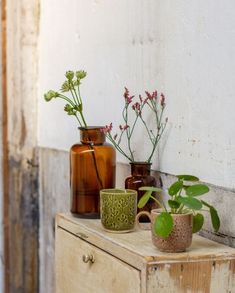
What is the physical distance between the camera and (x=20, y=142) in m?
2.35

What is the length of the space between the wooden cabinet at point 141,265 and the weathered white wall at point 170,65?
16 cm

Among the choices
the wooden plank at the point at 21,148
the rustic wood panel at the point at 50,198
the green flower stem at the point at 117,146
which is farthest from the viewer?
the wooden plank at the point at 21,148

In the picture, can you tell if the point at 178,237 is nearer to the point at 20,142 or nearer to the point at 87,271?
the point at 87,271

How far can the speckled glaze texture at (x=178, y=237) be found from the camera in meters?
1.18

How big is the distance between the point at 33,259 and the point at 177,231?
1289 millimetres

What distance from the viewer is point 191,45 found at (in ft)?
4.54

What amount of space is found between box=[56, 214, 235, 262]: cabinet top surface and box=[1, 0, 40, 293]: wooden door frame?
2.90 feet

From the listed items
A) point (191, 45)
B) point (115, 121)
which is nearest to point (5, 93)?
point (115, 121)

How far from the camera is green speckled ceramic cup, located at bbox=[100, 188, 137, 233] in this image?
1.34m

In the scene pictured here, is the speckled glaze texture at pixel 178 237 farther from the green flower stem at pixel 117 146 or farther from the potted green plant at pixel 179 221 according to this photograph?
the green flower stem at pixel 117 146

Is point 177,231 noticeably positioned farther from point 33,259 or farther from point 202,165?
point 33,259

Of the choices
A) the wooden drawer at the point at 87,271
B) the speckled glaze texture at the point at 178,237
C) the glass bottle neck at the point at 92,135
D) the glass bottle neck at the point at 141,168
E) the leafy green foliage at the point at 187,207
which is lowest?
the wooden drawer at the point at 87,271

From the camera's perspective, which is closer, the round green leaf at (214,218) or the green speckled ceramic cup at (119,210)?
the round green leaf at (214,218)

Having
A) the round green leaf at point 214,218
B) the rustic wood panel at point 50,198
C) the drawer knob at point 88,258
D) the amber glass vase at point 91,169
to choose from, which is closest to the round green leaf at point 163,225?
the round green leaf at point 214,218
